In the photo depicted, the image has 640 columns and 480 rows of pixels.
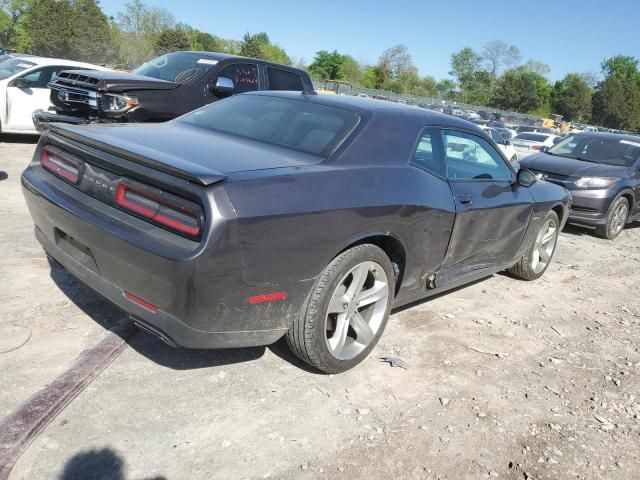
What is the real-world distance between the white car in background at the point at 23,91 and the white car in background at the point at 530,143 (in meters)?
13.0

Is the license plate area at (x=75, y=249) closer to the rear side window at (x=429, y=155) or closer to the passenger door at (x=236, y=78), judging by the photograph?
the rear side window at (x=429, y=155)

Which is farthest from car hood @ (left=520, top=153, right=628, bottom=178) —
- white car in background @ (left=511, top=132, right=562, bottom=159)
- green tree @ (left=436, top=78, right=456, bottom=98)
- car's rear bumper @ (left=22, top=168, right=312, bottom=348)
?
green tree @ (left=436, top=78, right=456, bottom=98)

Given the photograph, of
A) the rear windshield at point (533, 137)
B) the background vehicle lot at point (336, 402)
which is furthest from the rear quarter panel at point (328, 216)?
the rear windshield at point (533, 137)

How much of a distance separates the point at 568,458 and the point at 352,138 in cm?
208

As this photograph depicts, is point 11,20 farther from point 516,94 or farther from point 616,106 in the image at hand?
point 616,106

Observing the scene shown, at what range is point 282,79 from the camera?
29.8ft

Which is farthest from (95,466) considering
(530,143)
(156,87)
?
(530,143)

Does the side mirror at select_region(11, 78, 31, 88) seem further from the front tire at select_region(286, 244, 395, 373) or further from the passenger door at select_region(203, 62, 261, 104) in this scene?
the front tire at select_region(286, 244, 395, 373)

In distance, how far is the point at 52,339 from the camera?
10.7 ft

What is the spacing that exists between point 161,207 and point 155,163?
0.21 meters

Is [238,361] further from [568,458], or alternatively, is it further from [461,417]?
[568,458]

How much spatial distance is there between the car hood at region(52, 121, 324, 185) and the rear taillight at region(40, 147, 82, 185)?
127 mm

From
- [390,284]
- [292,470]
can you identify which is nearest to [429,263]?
[390,284]

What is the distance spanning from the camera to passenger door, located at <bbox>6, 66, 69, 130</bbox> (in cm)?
928
